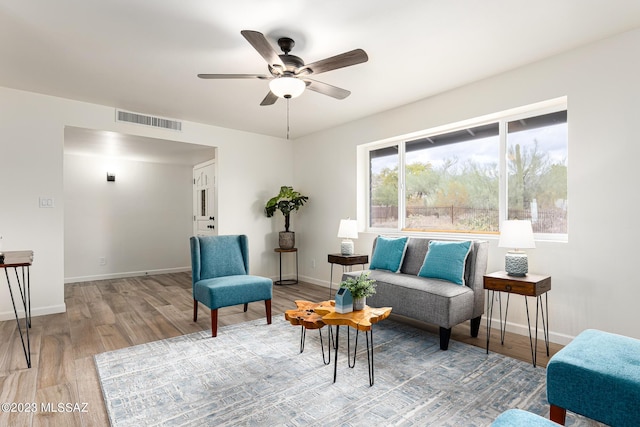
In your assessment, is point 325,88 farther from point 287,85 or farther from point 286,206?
point 286,206

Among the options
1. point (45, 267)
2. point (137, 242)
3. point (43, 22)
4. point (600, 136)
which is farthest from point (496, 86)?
point (137, 242)

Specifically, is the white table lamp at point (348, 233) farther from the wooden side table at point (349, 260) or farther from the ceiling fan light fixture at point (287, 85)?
the ceiling fan light fixture at point (287, 85)

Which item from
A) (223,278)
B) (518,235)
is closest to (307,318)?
(223,278)

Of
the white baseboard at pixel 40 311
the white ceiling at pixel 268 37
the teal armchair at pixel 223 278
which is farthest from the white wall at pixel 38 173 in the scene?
the teal armchair at pixel 223 278

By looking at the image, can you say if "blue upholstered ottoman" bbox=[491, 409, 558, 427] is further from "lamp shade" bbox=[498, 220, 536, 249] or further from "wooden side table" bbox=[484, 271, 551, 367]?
"lamp shade" bbox=[498, 220, 536, 249]

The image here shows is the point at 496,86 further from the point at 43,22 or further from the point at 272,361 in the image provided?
the point at 43,22

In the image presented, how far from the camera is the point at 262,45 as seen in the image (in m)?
2.19

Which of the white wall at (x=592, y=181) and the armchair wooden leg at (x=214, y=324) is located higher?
the white wall at (x=592, y=181)

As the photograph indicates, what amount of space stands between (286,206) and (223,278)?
2207 millimetres

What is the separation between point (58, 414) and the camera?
75.4 inches

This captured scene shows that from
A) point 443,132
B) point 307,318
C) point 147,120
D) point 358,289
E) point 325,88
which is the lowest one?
point 307,318

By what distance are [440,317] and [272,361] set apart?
55.6 inches

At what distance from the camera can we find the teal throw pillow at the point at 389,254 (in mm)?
3707

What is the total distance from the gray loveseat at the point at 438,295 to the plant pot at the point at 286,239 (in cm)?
226
